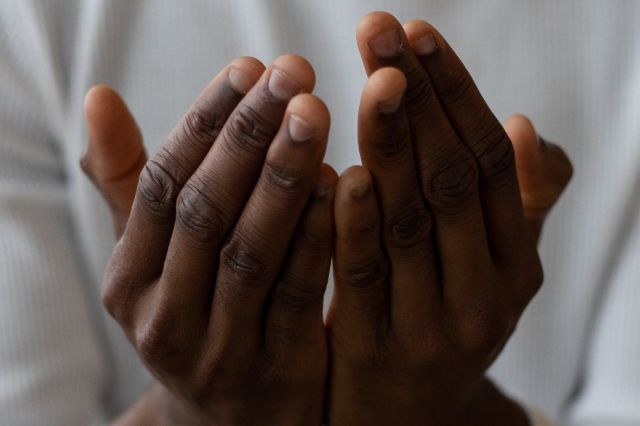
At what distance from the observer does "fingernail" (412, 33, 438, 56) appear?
426mm

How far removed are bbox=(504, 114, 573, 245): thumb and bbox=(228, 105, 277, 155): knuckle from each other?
0.63ft

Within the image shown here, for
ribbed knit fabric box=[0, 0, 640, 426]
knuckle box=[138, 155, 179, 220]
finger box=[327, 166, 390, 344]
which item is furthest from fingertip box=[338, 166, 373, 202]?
ribbed knit fabric box=[0, 0, 640, 426]

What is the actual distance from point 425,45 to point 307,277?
0.49 ft

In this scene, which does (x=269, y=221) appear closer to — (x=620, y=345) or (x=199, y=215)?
(x=199, y=215)

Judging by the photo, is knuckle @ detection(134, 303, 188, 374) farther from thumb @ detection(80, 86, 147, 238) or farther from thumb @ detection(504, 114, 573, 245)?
thumb @ detection(504, 114, 573, 245)

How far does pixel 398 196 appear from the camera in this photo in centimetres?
44

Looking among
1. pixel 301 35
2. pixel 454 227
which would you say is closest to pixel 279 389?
pixel 454 227

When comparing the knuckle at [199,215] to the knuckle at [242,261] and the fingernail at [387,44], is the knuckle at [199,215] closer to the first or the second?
the knuckle at [242,261]

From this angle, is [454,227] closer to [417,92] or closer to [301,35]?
[417,92]

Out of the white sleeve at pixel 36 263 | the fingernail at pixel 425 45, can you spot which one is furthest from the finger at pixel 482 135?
the white sleeve at pixel 36 263

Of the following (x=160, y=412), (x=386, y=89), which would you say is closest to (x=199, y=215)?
(x=386, y=89)

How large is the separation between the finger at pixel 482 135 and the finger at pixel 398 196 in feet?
0.12

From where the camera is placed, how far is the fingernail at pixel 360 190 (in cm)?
43

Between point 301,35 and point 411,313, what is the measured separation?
364 mm
